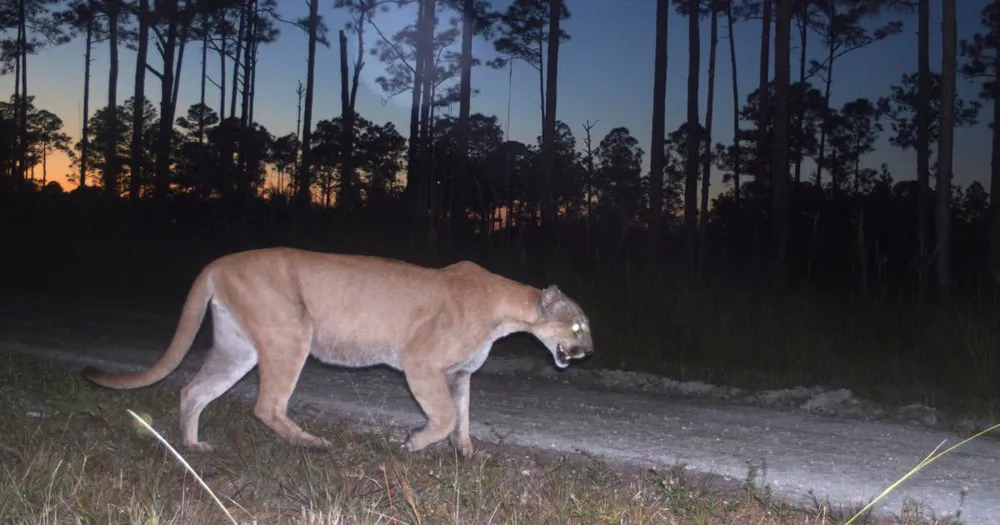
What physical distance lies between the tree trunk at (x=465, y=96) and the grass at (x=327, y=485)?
20505 mm

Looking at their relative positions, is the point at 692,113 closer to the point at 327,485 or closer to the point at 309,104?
the point at 309,104

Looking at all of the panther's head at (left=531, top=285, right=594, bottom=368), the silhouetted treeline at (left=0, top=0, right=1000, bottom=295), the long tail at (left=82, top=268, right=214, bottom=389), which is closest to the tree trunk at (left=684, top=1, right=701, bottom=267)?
the silhouetted treeline at (left=0, top=0, right=1000, bottom=295)

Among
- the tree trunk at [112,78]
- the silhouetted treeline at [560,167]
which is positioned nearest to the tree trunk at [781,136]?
the silhouetted treeline at [560,167]

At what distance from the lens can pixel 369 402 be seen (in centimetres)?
839

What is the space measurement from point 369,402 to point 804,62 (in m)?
43.4

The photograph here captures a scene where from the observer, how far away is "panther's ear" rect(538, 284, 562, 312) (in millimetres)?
6363

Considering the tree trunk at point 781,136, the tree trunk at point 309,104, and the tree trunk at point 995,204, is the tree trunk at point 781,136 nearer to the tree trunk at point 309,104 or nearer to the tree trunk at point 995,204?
the tree trunk at point 995,204

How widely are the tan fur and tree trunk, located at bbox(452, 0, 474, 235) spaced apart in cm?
2002

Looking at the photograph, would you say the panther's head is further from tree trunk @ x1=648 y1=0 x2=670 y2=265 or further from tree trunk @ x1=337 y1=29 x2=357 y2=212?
tree trunk @ x1=337 y1=29 x2=357 y2=212

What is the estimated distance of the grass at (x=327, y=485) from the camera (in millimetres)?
4422

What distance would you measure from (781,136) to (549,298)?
1534 cm

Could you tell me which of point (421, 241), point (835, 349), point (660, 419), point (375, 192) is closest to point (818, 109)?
point (375, 192)

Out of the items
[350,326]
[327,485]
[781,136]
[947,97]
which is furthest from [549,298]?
[781,136]

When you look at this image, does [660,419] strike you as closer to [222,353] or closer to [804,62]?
[222,353]
